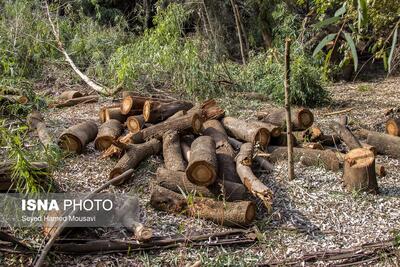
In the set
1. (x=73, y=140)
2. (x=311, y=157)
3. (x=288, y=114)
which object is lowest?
(x=311, y=157)

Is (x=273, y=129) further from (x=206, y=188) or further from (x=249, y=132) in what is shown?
(x=206, y=188)

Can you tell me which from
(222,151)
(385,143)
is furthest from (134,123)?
(385,143)

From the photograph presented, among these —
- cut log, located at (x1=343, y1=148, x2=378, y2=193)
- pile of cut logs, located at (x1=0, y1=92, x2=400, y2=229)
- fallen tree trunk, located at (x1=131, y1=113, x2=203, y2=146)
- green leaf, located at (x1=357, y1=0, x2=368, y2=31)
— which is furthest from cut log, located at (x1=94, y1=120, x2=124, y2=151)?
green leaf, located at (x1=357, y1=0, x2=368, y2=31)

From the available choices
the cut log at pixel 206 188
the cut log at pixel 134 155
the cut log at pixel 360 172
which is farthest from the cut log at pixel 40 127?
the cut log at pixel 360 172

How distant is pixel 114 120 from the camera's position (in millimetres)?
5312

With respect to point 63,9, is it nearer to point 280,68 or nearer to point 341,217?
point 280,68

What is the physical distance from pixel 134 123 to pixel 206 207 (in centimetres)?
168

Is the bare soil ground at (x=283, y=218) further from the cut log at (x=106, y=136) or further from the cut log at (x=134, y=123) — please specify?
the cut log at (x=134, y=123)

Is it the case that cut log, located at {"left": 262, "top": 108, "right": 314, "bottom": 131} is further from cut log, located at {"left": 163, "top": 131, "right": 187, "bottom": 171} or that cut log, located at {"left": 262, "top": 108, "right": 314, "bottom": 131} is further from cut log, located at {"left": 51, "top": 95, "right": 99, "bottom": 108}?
cut log, located at {"left": 51, "top": 95, "right": 99, "bottom": 108}

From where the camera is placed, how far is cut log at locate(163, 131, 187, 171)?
14.0 feet

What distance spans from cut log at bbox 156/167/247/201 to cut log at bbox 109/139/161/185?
17.3 inches

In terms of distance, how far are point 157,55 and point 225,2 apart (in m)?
4.34

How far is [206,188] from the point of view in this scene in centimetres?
390

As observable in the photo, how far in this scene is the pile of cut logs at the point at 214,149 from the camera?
3.85 metres
